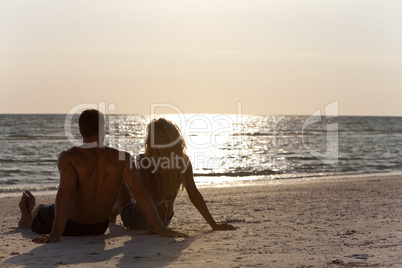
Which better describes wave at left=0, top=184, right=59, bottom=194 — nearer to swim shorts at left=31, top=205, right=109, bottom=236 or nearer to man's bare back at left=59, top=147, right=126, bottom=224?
swim shorts at left=31, top=205, right=109, bottom=236

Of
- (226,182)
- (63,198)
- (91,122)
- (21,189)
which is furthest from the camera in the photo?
(226,182)

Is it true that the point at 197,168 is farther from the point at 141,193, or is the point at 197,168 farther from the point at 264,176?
the point at 141,193

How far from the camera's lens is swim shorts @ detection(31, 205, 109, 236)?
551 centimetres

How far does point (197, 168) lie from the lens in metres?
17.0

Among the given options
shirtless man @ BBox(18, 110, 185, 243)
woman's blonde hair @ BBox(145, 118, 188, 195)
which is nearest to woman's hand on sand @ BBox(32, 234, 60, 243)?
shirtless man @ BBox(18, 110, 185, 243)

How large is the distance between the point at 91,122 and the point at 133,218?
1.38 metres

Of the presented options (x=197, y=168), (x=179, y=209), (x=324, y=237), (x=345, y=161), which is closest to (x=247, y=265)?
(x=324, y=237)

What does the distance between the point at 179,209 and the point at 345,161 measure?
48.5 ft

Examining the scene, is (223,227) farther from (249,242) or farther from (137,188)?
(137,188)

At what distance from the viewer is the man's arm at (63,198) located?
199 inches

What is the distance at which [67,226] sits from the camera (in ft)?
18.1

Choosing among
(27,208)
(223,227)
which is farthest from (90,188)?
(223,227)

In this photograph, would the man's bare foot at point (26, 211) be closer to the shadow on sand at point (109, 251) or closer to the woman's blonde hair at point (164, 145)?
the shadow on sand at point (109, 251)

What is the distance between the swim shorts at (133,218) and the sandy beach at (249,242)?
88 millimetres
